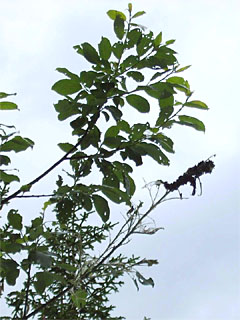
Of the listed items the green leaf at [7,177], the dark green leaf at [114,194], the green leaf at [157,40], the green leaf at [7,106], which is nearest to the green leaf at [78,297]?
the dark green leaf at [114,194]

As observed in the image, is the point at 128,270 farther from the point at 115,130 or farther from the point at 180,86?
the point at 180,86

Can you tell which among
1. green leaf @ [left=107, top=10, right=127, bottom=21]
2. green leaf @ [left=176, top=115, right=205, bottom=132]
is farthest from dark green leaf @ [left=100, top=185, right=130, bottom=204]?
green leaf @ [left=107, top=10, right=127, bottom=21]

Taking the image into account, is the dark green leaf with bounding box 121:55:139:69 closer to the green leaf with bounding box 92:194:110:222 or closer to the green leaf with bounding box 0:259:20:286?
the green leaf with bounding box 92:194:110:222

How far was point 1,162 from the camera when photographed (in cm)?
187

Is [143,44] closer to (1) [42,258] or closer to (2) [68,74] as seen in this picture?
(2) [68,74]

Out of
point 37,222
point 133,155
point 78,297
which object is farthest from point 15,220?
point 133,155

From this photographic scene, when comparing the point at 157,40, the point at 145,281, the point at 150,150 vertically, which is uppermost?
the point at 157,40

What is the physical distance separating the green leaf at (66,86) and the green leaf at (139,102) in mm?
189

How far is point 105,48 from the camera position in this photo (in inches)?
75.6

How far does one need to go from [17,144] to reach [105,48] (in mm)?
465

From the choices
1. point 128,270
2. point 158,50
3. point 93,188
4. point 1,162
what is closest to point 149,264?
point 128,270

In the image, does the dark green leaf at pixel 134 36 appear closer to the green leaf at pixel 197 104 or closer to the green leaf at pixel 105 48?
the green leaf at pixel 105 48

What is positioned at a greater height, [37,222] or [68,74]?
[68,74]

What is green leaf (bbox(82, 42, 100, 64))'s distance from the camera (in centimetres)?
193
